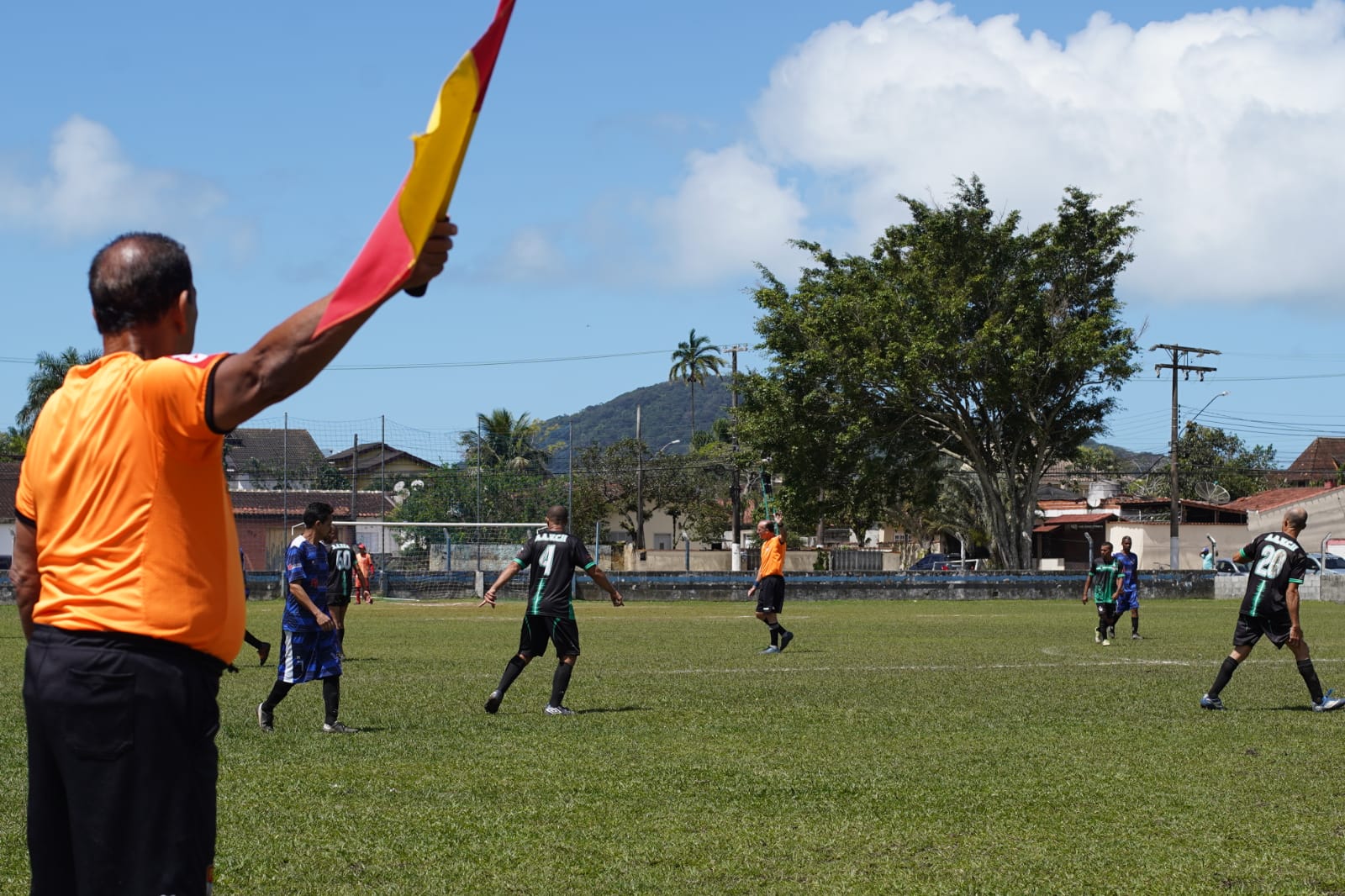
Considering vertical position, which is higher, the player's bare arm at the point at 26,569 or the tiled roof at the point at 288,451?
the tiled roof at the point at 288,451

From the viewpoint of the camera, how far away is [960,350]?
47.9 m

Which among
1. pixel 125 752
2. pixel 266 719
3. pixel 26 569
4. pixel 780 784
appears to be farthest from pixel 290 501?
pixel 125 752

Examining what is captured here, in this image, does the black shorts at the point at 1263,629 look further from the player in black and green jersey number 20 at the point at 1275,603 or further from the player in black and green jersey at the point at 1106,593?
the player in black and green jersey at the point at 1106,593

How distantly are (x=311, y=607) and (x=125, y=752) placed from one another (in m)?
9.03

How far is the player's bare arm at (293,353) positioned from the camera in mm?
2615

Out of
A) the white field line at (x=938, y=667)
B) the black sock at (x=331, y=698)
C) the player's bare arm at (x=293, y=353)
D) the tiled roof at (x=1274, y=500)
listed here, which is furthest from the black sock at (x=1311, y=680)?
the tiled roof at (x=1274, y=500)

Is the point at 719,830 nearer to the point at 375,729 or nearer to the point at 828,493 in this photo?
the point at 375,729

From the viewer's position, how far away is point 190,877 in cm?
305

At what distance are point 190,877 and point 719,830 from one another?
4.89 metres

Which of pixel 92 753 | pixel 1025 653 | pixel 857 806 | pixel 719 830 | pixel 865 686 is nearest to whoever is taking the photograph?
pixel 92 753

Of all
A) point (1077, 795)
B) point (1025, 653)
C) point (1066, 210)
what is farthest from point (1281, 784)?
point (1066, 210)

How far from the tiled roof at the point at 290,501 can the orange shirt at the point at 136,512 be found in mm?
42801

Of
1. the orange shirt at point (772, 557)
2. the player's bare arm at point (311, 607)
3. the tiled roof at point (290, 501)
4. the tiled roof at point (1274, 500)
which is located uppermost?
the tiled roof at point (1274, 500)

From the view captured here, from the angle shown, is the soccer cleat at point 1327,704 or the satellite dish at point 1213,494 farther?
the satellite dish at point 1213,494
